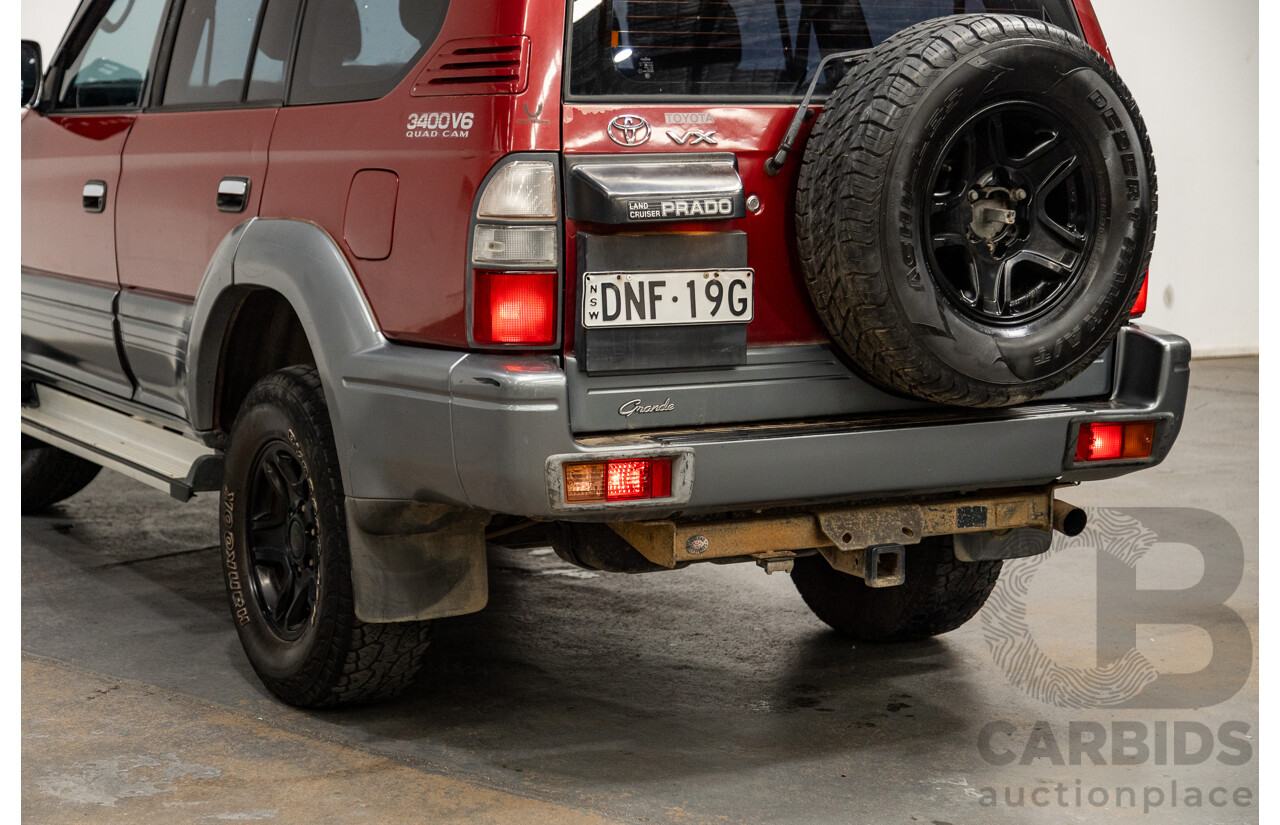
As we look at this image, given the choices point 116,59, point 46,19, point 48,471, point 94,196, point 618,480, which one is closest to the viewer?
point 618,480

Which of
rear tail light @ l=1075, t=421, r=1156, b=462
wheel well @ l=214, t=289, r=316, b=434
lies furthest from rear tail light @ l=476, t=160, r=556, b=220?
rear tail light @ l=1075, t=421, r=1156, b=462

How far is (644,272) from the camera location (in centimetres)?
284

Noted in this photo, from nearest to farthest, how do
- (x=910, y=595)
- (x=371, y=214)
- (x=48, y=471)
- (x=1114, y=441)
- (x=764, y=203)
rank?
1. (x=764, y=203)
2. (x=371, y=214)
3. (x=1114, y=441)
4. (x=910, y=595)
5. (x=48, y=471)

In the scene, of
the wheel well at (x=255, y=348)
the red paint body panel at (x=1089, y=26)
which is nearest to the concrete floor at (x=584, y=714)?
the wheel well at (x=255, y=348)

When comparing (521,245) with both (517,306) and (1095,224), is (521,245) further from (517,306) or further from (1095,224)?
(1095,224)

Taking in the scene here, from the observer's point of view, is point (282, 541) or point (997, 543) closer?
point (997, 543)

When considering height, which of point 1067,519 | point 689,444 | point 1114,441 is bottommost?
point 1067,519

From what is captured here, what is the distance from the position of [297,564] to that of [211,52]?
1.48 metres

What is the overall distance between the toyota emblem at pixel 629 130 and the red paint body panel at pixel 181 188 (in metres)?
1.10

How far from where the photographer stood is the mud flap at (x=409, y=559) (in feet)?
10.4

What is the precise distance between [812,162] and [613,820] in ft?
4.67

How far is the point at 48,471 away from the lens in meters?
5.61

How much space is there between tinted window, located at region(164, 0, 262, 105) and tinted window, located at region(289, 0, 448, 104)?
1.09ft

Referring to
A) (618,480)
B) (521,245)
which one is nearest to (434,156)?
(521,245)
